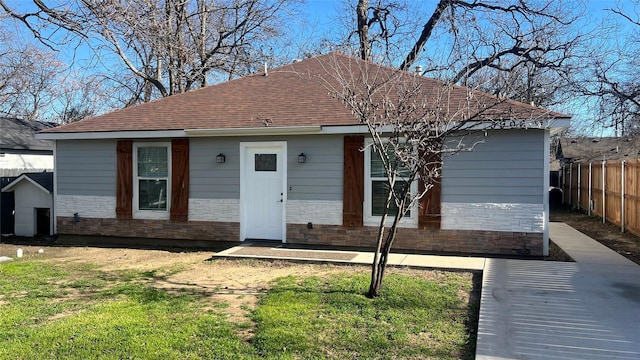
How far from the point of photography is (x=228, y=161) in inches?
385

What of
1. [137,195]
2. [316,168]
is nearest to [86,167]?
[137,195]

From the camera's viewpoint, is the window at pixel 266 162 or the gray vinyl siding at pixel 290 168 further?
the window at pixel 266 162

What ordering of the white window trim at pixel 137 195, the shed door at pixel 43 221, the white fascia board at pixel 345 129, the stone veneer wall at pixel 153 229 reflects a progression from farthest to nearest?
the shed door at pixel 43 221, the white window trim at pixel 137 195, the stone veneer wall at pixel 153 229, the white fascia board at pixel 345 129

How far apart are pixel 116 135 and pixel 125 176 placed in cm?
94

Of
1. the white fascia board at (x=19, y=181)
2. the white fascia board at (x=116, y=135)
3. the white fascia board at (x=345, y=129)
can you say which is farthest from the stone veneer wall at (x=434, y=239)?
the white fascia board at (x=19, y=181)

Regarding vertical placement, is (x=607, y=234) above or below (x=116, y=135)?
below

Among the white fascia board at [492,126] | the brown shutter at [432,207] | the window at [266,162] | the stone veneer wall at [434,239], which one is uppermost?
the white fascia board at [492,126]

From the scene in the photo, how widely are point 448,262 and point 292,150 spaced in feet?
12.5

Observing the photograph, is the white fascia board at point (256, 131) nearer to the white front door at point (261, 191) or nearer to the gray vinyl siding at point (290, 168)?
the gray vinyl siding at point (290, 168)

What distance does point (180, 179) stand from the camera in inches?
393

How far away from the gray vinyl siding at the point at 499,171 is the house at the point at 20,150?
16037mm

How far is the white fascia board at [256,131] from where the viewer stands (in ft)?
29.5

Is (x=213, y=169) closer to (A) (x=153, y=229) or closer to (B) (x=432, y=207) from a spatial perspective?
(A) (x=153, y=229)

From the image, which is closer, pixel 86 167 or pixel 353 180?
pixel 353 180
